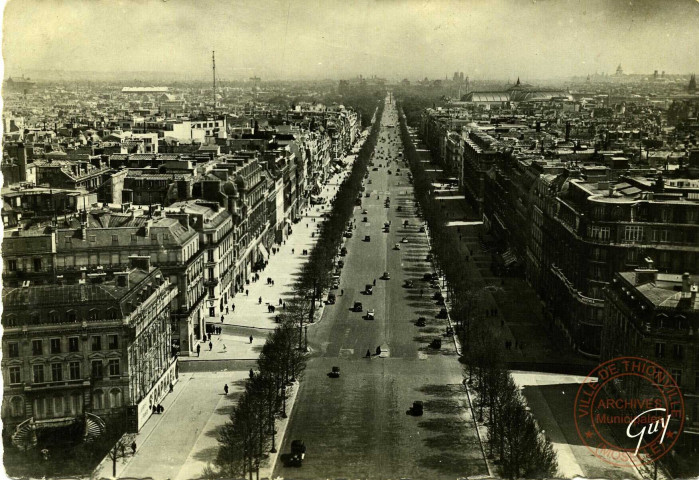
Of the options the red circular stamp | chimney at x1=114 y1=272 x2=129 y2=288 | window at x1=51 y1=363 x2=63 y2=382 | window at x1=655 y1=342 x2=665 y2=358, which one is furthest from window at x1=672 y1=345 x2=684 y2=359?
window at x1=51 y1=363 x2=63 y2=382

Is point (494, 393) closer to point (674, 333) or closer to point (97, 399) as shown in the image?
point (674, 333)

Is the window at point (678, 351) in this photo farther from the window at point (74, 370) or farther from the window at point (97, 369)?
the window at point (74, 370)

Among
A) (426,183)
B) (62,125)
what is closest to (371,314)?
(426,183)

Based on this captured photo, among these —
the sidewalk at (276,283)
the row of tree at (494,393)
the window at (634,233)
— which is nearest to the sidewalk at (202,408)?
the sidewalk at (276,283)

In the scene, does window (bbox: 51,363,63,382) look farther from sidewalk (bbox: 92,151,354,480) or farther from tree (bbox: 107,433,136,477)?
sidewalk (bbox: 92,151,354,480)

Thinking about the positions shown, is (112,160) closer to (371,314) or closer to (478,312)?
(371,314)
